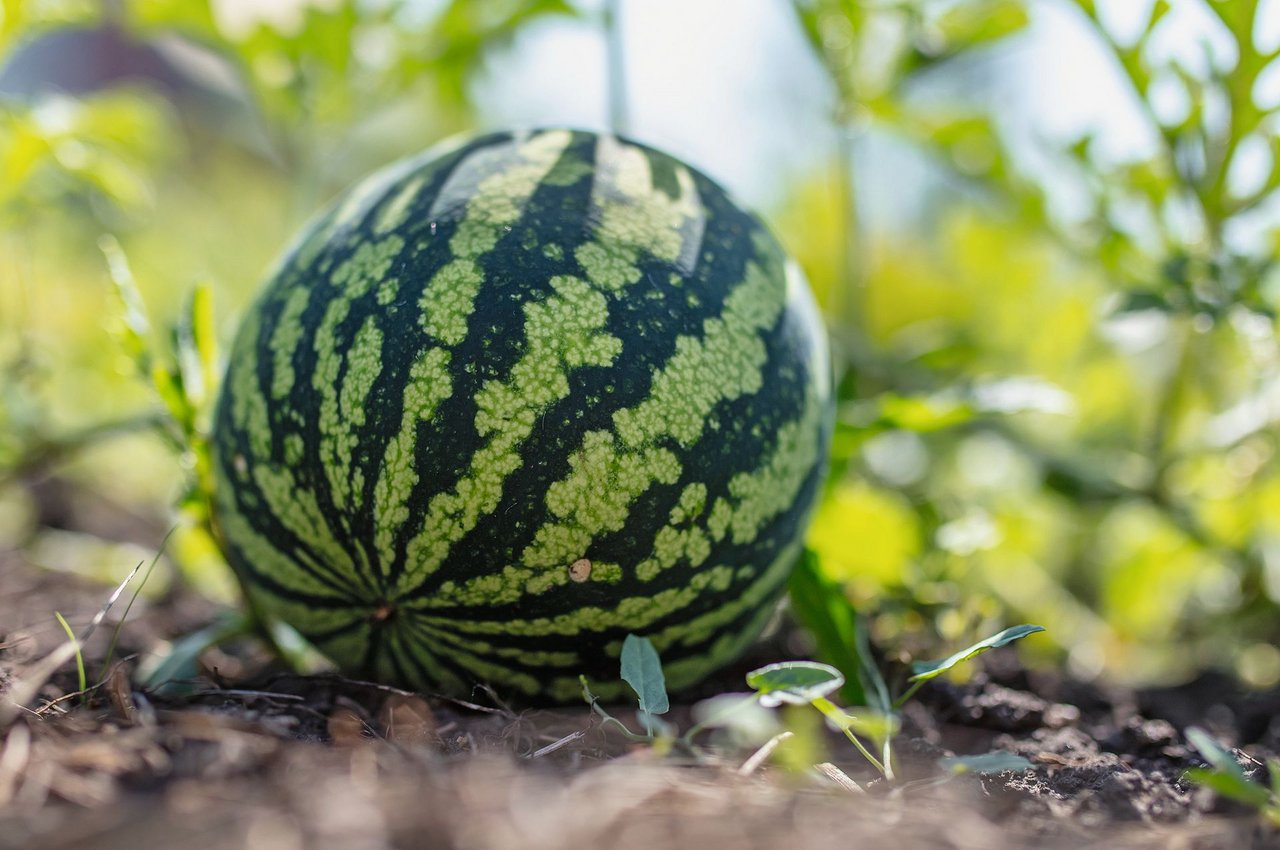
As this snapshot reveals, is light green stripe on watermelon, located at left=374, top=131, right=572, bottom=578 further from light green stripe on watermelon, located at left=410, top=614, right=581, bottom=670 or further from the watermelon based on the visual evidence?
light green stripe on watermelon, located at left=410, top=614, right=581, bottom=670

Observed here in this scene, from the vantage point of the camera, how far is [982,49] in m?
2.53

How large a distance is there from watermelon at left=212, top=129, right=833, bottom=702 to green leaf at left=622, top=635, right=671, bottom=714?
0.11 metres

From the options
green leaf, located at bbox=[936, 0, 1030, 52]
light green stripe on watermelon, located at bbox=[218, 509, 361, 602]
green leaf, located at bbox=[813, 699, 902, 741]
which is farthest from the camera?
green leaf, located at bbox=[936, 0, 1030, 52]

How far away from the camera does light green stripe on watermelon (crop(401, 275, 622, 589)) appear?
1.29 m

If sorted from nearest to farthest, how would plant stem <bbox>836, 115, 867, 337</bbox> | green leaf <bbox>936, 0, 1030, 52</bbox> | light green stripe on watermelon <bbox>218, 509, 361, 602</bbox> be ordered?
light green stripe on watermelon <bbox>218, 509, 361, 602</bbox> < green leaf <bbox>936, 0, 1030, 52</bbox> < plant stem <bbox>836, 115, 867, 337</bbox>

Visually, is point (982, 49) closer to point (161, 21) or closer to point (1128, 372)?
point (1128, 372)

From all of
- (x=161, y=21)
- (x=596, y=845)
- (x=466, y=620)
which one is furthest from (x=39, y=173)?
(x=596, y=845)

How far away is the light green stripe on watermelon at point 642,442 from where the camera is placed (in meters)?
1.30

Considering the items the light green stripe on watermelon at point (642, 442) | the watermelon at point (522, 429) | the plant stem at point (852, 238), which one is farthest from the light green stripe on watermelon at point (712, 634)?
the plant stem at point (852, 238)

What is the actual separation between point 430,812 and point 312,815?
10 centimetres

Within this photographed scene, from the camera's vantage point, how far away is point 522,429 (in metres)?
1.29

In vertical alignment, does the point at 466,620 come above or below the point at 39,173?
below

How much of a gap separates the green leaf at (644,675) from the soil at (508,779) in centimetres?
6

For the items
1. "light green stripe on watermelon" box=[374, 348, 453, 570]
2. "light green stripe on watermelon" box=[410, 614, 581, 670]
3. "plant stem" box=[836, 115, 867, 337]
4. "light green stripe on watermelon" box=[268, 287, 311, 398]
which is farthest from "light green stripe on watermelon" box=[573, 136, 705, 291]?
"plant stem" box=[836, 115, 867, 337]
